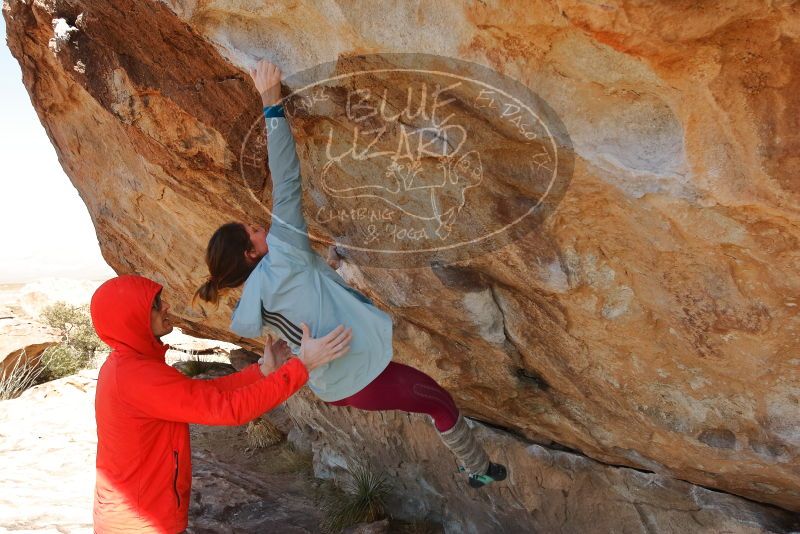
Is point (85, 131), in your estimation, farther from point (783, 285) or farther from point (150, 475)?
point (783, 285)

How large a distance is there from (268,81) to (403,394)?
149 cm

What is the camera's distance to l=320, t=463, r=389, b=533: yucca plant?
16.6 ft

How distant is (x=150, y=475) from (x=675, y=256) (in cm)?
219

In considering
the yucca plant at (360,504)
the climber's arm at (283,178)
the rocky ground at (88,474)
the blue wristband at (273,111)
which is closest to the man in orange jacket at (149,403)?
the climber's arm at (283,178)

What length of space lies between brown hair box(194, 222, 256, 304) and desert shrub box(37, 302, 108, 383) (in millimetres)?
7326

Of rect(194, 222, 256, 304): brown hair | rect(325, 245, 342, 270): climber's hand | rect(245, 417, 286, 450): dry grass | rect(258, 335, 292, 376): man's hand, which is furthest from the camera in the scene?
rect(245, 417, 286, 450): dry grass

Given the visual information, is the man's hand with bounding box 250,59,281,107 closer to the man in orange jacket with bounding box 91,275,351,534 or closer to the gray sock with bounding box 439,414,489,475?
the man in orange jacket with bounding box 91,275,351,534

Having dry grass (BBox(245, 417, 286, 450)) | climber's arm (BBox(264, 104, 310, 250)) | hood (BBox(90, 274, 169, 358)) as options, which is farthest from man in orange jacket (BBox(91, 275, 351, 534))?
dry grass (BBox(245, 417, 286, 450))

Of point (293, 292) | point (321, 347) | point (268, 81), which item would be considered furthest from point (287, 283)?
point (268, 81)

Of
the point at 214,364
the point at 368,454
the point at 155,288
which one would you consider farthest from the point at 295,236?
the point at 214,364

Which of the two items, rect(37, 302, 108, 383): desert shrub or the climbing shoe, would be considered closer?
the climbing shoe

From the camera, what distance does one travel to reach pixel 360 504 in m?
5.08

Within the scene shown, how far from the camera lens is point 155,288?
8.81 ft

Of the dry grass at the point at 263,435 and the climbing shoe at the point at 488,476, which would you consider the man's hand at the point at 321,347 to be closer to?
the climbing shoe at the point at 488,476
